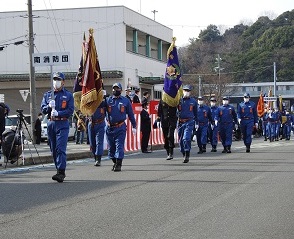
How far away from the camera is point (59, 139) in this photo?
12.3 m

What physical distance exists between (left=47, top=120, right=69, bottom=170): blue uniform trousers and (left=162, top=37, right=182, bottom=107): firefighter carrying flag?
6.49 meters

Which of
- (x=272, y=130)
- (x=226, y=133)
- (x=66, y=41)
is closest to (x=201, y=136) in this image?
(x=226, y=133)

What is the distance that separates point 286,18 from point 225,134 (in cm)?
8144

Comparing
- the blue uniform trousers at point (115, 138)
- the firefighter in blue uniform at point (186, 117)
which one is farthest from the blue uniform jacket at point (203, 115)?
the blue uniform trousers at point (115, 138)

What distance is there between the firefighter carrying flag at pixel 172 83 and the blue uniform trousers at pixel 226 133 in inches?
128

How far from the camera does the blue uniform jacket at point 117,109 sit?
15008 millimetres

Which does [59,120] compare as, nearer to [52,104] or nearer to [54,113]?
[54,113]

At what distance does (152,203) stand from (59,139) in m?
3.46

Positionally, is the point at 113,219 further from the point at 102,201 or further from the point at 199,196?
the point at 199,196

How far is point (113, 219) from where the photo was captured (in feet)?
26.7

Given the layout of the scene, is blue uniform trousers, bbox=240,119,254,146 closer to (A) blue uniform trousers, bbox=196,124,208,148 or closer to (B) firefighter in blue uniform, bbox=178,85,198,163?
(A) blue uniform trousers, bbox=196,124,208,148

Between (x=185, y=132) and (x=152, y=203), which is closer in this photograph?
(x=152, y=203)

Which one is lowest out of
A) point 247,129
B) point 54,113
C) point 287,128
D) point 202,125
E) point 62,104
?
point 287,128

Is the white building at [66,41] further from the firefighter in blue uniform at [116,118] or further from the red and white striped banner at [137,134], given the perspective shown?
the firefighter in blue uniform at [116,118]
